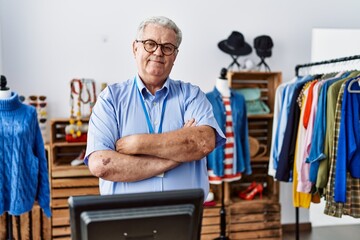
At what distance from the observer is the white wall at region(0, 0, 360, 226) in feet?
9.77

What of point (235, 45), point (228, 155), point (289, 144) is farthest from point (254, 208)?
point (235, 45)

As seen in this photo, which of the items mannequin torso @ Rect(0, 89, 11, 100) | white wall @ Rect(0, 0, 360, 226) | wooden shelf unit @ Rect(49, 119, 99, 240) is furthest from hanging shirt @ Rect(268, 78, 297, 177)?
mannequin torso @ Rect(0, 89, 11, 100)

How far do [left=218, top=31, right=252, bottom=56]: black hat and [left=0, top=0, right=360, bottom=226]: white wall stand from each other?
0.39 ft

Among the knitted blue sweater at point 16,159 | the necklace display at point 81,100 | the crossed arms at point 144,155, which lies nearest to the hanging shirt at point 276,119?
the necklace display at point 81,100

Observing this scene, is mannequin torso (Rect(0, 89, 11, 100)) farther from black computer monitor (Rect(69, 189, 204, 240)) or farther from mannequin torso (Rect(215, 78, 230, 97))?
black computer monitor (Rect(69, 189, 204, 240))

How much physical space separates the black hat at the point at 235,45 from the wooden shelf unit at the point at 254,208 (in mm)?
225

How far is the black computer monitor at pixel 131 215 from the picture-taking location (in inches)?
23.0

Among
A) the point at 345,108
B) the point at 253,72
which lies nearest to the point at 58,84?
the point at 253,72

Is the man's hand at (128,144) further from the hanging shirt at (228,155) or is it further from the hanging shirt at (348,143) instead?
the hanging shirt at (228,155)

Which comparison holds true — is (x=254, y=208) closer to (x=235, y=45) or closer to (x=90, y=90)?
(x=235, y=45)

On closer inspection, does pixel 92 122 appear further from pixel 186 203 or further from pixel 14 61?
pixel 14 61

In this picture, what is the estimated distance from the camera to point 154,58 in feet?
4.26

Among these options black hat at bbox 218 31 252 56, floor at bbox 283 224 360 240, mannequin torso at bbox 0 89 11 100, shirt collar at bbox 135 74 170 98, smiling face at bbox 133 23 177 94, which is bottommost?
floor at bbox 283 224 360 240

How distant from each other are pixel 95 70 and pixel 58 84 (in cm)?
36
